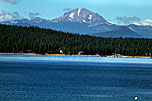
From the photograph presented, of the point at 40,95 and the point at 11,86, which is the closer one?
the point at 40,95

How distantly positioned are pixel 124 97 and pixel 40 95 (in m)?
14.0

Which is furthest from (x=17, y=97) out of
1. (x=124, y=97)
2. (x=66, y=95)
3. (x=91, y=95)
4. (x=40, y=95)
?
(x=124, y=97)

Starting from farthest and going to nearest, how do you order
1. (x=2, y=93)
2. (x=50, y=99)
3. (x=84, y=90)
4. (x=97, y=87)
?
1. (x=97, y=87)
2. (x=84, y=90)
3. (x=2, y=93)
4. (x=50, y=99)

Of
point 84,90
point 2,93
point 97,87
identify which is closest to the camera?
point 2,93

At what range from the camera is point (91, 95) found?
6788cm

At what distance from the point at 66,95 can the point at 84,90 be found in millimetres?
8435

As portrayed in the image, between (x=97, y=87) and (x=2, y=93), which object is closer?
(x=2, y=93)

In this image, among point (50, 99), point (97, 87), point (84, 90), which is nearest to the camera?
point (50, 99)

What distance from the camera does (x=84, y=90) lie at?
246ft

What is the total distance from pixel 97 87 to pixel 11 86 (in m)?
17.2

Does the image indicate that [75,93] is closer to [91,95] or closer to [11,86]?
[91,95]

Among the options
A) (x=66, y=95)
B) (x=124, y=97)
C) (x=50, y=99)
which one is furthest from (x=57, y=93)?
(x=124, y=97)

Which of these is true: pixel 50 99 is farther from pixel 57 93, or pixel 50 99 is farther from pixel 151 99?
pixel 151 99

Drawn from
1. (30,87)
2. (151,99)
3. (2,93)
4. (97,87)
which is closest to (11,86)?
(30,87)
